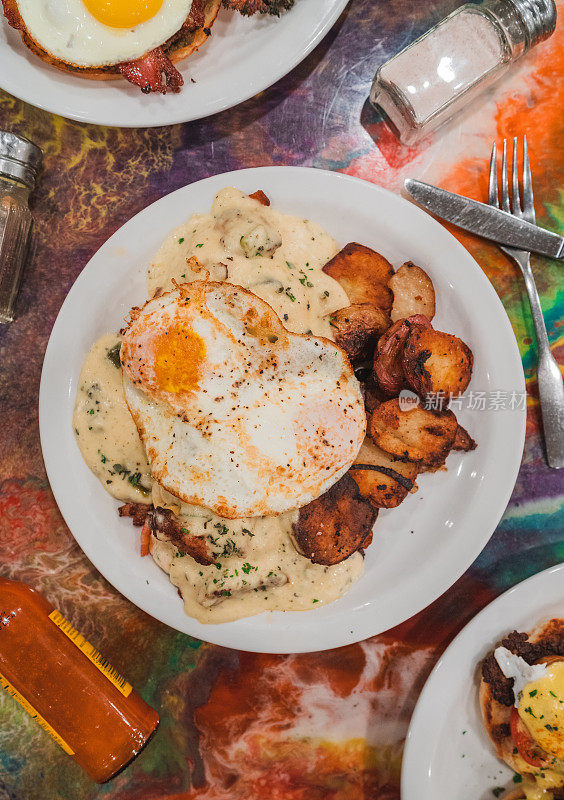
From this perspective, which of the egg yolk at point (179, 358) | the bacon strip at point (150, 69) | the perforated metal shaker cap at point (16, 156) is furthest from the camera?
the perforated metal shaker cap at point (16, 156)

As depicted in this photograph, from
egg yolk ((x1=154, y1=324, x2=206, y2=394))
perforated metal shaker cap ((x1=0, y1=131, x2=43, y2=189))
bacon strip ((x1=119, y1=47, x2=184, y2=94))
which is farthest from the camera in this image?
perforated metal shaker cap ((x1=0, y1=131, x2=43, y2=189))

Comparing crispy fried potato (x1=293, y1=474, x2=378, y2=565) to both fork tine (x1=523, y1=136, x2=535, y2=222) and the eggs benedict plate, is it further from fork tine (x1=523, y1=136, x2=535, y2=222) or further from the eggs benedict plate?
fork tine (x1=523, y1=136, x2=535, y2=222)

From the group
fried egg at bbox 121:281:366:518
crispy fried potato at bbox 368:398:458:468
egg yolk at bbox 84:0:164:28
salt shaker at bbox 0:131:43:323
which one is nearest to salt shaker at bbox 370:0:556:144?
egg yolk at bbox 84:0:164:28

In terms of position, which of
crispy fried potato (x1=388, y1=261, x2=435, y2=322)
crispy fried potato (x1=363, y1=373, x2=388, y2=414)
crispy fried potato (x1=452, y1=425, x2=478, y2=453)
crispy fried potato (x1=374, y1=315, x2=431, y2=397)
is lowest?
crispy fried potato (x1=452, y1=425, x2=478, y2=453)

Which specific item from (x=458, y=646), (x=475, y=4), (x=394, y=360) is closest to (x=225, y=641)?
(x=458, y=646)

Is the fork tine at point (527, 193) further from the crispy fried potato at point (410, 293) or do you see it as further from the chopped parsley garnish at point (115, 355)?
the chopped parsley garnish at point (115, 355)

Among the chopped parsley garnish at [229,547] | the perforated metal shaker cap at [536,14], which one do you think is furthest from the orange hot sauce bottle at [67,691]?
the perforated metal shaker cap at [536,14]
